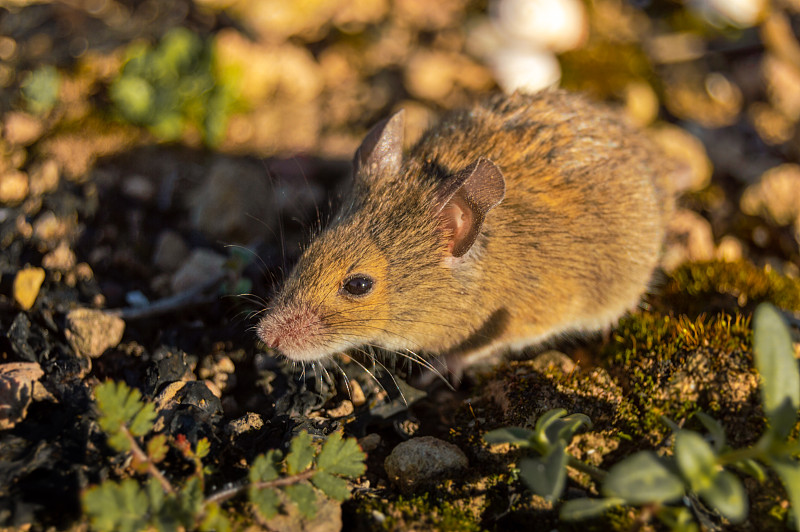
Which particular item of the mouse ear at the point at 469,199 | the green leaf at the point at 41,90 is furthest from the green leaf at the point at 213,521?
the green leaf at the point at 41,90

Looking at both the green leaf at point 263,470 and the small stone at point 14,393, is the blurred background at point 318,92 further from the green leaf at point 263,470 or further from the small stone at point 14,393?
the green leaf at point 263,470

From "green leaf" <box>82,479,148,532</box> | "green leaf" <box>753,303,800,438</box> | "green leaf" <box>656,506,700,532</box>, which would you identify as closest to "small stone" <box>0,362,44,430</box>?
"green leaf" <box>82,479,148,532</box>

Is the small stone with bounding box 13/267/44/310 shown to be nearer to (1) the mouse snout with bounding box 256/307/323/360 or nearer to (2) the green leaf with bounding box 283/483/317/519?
(1) the mouse snout with bounding box 256/307/323/360

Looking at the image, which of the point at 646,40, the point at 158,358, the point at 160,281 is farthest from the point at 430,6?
the point at 158,358

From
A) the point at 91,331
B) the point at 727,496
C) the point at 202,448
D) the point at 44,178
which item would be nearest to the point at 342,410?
the point at 202,448

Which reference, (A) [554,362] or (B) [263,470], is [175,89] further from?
(A) [554,362]

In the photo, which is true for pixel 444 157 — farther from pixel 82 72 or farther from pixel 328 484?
pixel 82 72
